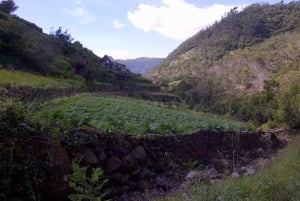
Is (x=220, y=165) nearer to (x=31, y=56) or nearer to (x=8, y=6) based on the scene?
(x=31, y=56)

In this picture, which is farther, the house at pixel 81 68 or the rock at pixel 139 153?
the house at pixel 81 68

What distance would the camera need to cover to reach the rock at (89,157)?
29.6 feet

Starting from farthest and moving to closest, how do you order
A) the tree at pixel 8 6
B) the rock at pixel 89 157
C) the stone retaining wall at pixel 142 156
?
the tree at pixel 8 6, the stone retaining wall at pixel 142 156, the rock at pixel 89 157

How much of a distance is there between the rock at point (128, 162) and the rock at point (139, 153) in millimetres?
164

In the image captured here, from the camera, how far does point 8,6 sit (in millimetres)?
54062

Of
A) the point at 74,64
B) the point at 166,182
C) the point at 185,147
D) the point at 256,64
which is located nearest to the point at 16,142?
the point at 166,182

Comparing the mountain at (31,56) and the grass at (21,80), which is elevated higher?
the mountain at (31,56)

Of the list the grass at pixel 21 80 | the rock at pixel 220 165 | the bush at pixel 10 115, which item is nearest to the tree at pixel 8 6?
the grass at pixel 21 80

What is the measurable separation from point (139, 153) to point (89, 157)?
1.88 metres

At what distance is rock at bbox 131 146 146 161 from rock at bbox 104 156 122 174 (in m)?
0.70

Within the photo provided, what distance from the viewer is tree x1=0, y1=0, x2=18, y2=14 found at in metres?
53.1

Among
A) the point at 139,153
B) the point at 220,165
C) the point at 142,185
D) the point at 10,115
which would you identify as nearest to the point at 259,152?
the point at 220,165

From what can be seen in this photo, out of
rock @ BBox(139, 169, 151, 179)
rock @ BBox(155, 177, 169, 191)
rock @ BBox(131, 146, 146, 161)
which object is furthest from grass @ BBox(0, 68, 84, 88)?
rock @ BBox(155, 177, 169, 191)

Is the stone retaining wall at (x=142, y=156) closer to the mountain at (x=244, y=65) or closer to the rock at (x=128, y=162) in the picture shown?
the rock at (x=128, y=162)
